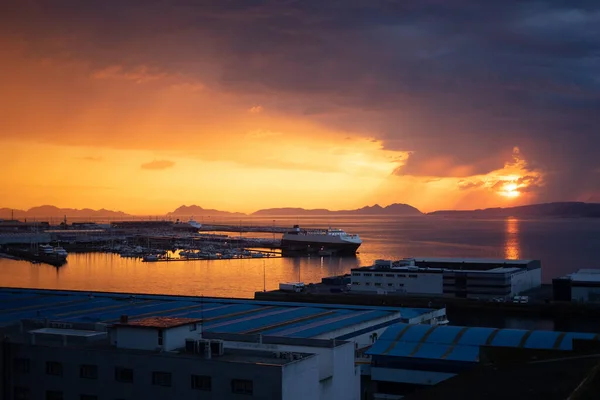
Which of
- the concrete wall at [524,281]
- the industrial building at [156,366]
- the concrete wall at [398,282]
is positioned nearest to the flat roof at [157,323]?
the industrial building at [156,366]

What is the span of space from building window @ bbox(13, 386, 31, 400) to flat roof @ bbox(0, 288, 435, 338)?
2.35 m

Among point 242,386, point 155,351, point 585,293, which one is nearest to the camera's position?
point 242,386

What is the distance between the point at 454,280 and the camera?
19.5 metres

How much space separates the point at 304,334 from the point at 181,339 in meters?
2.64

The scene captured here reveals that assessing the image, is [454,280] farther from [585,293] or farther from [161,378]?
[161,378]

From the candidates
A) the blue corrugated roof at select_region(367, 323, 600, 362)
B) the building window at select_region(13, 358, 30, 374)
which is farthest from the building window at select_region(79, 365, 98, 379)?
the blue corrugated roof at select_region(367, 323, 600, 362)

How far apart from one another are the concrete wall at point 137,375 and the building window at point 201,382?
30mm

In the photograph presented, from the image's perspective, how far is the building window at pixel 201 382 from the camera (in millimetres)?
5363

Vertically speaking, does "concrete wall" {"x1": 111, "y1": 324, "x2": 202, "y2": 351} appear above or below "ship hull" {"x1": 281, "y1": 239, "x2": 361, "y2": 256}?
above

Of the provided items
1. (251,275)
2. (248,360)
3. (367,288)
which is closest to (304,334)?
(248,360)

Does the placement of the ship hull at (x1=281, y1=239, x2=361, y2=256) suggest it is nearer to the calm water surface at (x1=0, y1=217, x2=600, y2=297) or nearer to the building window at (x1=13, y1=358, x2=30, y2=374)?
the calm water surface at (x1=0, y1=217, x2=600, y2=297)

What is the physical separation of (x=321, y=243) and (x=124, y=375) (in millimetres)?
37054

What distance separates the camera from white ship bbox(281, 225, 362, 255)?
41.8m

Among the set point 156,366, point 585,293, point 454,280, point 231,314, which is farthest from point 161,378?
point 454,280
